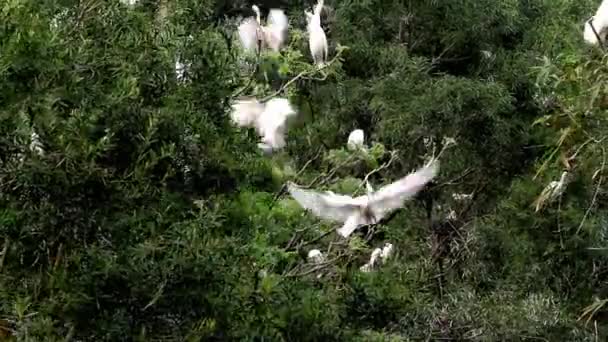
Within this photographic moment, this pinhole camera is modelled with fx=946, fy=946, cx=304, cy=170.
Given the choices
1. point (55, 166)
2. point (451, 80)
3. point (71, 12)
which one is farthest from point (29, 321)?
point (451, 80)

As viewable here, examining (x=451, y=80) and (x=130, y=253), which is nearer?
(x=130, y=253)

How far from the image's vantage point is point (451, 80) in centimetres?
481

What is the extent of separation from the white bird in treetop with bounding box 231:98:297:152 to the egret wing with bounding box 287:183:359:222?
19cm

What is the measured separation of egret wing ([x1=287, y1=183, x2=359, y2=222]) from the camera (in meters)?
2.78

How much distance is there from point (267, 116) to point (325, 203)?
620 mm

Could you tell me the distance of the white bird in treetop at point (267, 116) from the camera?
2.80 metres

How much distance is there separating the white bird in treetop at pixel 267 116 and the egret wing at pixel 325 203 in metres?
0.19

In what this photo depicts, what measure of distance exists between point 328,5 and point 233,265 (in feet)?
13.1

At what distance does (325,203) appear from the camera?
2.93 m

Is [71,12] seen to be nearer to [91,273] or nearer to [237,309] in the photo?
[91,273]

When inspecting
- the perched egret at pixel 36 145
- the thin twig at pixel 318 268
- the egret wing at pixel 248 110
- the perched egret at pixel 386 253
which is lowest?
the perched egret at pixel 386 253

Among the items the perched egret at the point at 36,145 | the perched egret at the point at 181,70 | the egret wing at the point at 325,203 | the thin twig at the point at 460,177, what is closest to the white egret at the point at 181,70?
the perched egret at the point at 181,70

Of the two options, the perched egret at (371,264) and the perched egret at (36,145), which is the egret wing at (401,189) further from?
the perched egret at (36,145)

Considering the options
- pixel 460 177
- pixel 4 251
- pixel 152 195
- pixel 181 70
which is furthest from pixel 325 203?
pixel 460 177
